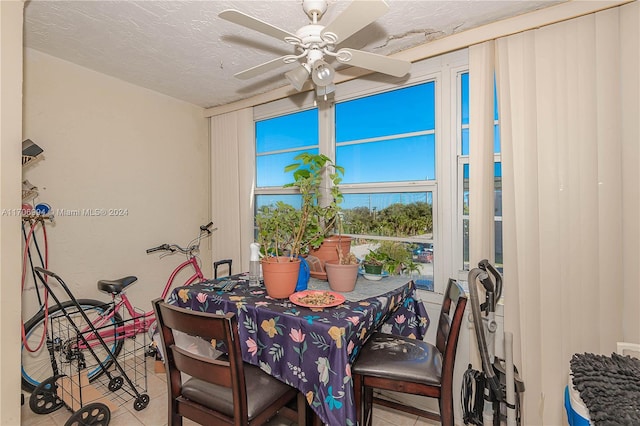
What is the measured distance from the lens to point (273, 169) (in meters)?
3.31

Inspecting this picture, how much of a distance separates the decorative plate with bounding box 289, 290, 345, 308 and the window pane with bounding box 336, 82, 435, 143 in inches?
58.4

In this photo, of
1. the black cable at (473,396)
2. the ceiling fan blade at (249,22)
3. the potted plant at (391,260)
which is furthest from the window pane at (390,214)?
the ceiling fan blade at (249,22)

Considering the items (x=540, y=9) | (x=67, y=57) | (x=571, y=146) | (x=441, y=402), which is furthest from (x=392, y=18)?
(x=67, y=57)

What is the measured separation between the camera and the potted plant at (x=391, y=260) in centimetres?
210

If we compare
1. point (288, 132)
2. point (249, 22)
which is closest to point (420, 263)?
point (288, 132)

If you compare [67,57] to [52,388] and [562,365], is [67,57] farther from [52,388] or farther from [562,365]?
[562,365]

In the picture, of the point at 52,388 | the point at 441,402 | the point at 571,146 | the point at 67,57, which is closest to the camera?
the point at 441,402

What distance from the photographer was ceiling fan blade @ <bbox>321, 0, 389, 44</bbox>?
1.22m

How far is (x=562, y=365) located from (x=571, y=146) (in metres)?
1.25

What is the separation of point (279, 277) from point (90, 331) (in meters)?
1.51

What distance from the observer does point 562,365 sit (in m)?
1.78

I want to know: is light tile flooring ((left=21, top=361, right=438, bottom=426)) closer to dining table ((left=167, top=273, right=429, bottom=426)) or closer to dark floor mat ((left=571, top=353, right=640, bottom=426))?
dining table ((left=167, top=273, right=429, bottom=426))

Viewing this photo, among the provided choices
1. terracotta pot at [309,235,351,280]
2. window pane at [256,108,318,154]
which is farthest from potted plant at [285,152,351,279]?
window pane at [256,108,318,154]

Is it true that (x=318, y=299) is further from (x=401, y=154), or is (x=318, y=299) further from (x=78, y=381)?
(x=78, y=381)
